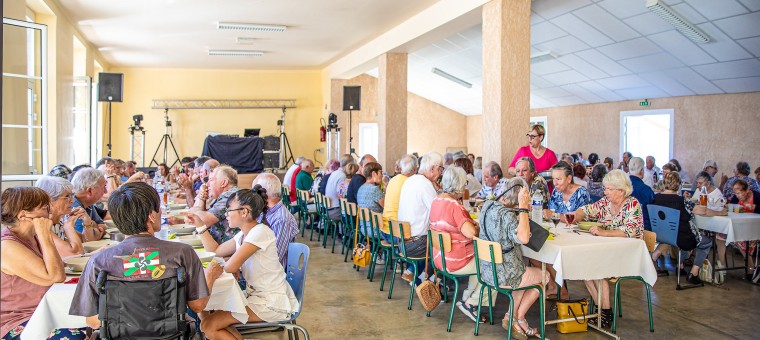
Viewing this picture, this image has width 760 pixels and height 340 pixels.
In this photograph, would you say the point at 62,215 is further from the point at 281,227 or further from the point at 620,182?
the point at 620,182

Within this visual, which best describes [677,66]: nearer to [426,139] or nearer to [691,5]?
[691,5]

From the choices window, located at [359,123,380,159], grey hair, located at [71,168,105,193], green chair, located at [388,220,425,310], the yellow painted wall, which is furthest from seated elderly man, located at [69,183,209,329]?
window, located at [359,123,380,159]

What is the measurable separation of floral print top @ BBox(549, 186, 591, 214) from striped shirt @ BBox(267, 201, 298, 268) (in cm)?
267

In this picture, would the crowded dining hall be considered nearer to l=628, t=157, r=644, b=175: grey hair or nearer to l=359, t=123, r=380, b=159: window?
l=628, t=157, r=644, b=175: grey hair

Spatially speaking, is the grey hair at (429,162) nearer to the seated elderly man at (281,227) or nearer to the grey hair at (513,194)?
the grey hair at (513,194)

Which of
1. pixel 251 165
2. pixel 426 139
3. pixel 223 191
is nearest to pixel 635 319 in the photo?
pixel 223 191

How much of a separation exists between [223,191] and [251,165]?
991cm

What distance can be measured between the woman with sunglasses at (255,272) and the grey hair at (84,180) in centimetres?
155

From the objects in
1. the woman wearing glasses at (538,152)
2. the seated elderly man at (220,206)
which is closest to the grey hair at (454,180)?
the seated elderly man at (220,206)

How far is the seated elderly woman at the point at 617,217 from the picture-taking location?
14.4 feet

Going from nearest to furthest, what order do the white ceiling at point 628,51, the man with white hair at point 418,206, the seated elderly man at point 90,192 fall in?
the seated elderly man at point 90,192
the man with white hair at point 418,206
the white ceiling at point 628,51

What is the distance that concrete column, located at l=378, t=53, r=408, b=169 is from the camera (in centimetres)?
1143

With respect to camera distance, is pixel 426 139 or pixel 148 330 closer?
pixel 148 330

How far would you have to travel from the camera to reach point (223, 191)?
4551 millimetres
